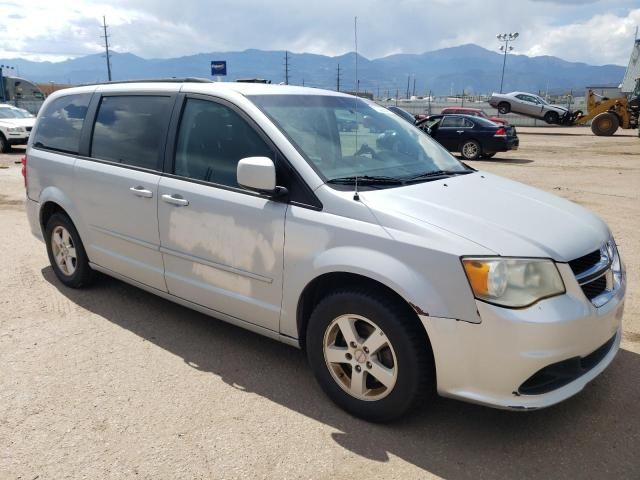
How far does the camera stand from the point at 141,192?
12.2 feet

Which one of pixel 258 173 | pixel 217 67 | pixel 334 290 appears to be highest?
pixel 217 67

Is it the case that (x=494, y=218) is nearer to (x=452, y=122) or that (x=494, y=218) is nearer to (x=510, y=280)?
(x=510, y=280)

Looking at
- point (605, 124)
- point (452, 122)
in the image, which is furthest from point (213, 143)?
point (605, 124)

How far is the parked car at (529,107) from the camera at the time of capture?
32.6 meters

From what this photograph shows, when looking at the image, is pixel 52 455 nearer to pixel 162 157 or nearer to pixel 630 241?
pixel 162 157

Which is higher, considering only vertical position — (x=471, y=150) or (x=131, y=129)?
(x=131, y=129)

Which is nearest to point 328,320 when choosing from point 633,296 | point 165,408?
point 165,408

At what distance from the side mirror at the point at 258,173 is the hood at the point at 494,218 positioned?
1.65ft

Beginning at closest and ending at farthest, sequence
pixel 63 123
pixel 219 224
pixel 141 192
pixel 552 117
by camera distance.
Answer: pixel 219 224, pixel 141 192, pixel 63 123, pixel 552 117

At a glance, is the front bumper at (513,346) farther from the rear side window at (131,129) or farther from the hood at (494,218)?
the rear side window at (131,129)

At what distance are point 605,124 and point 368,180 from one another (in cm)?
2953

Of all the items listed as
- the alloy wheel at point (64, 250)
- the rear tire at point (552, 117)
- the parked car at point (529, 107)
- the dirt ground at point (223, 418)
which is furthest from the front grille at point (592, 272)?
the rear tire at point (552, 117)

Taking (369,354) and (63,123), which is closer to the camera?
(369,354)

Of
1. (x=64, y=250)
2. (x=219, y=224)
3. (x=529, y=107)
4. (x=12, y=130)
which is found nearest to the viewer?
(x=219, y=224)
